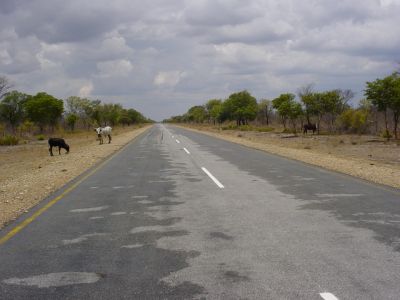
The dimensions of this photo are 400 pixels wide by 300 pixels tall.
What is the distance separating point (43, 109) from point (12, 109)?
5.34 m

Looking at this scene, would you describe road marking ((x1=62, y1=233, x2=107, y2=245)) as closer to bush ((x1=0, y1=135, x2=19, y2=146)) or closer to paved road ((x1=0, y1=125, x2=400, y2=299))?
paved road ((x1=0, y1=125, x2=400, y2=299))

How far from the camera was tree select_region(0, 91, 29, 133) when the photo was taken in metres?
66.8

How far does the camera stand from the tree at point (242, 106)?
82.2 meters

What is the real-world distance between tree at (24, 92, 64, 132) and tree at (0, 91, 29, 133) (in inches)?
59.0

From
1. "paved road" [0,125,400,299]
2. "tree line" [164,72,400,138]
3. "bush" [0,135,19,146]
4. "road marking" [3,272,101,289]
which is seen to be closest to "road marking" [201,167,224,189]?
"paved road" [0,125,400,299]

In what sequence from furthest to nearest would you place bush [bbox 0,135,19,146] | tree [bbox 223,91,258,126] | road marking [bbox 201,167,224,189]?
tree [bbox 223,91,258,126] < bush [bbox 0,135,19,146] < road marking [bbox 201,167,224,189]

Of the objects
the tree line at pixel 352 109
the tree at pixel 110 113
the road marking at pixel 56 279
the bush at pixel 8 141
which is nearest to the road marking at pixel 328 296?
the road marking at pixel 56 279

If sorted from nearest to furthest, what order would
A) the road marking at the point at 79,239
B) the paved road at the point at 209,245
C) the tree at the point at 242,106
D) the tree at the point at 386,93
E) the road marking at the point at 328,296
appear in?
the road marking at the point at 328,296, the paved road at the point at 209,245, the road marking at the point at 79,239, the tree at the point at 386,93, the tree at the point at 242,106

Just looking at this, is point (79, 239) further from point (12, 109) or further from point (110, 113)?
point (110, 113)

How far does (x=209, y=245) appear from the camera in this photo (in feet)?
19.4

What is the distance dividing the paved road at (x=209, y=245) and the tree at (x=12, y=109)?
205 feet

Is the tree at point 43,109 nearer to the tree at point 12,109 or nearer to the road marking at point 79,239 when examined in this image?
the tree at point 12,109

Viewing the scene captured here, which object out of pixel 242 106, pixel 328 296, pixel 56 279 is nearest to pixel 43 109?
pixel 242 106

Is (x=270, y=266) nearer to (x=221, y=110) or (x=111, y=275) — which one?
(x=111, y=275)
